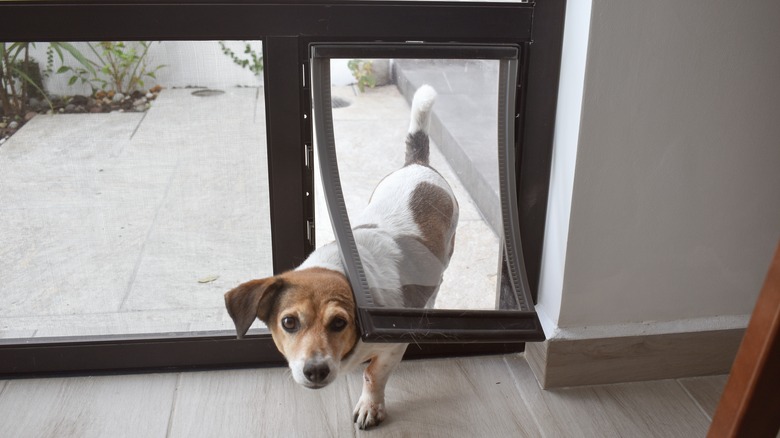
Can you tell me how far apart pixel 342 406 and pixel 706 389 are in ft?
2.56

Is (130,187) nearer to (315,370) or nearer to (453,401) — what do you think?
(315,370)

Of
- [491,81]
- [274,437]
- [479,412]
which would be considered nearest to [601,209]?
[491,81]

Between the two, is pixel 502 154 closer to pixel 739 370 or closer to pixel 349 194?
pixel 349 194

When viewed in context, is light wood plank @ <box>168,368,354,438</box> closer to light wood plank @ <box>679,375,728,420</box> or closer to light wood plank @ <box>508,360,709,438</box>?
light wood plank @ <box>508,360,709,438</box>

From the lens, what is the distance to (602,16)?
132 centimetres

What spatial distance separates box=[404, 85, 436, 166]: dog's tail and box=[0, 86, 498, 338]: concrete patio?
0.02 metres

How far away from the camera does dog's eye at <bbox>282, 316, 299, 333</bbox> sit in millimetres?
1275

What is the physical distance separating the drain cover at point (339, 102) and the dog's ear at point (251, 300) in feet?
1.13

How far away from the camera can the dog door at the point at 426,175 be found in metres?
1.38

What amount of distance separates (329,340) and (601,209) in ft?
1.97

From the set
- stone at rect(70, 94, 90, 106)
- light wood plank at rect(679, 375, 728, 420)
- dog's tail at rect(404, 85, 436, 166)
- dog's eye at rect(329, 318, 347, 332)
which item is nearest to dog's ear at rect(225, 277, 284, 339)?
dog's eye at rect(329, 318, 347, 332)

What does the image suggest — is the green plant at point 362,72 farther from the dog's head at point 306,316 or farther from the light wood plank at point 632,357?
the light wood plank at point 632,357

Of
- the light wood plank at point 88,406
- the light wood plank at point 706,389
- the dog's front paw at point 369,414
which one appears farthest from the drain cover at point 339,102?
the light wood plank at point 706,389

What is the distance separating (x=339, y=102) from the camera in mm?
1426
